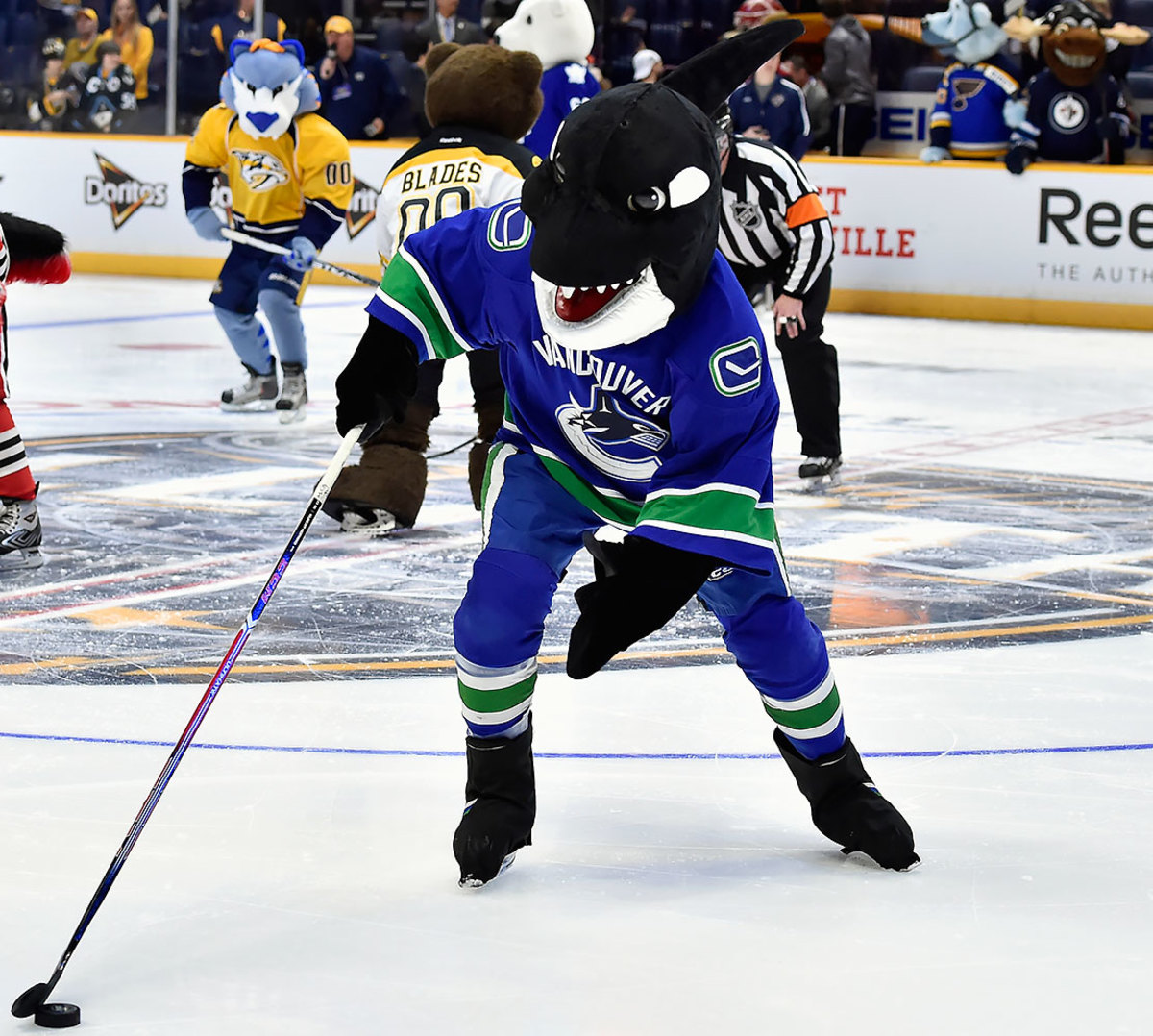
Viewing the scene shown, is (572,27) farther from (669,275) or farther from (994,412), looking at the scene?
(669,275)

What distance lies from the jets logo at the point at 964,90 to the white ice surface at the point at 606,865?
25.6 ft

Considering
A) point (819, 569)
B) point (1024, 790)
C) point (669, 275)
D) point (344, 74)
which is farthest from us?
point (344, 74)

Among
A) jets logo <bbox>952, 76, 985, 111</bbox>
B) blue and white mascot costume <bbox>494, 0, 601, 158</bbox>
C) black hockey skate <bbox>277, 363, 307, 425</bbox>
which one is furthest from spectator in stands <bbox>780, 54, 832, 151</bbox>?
blue and white mascot costume <bbox>494, 0, 601, 158</bbox>

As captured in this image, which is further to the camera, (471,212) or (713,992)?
(471,212)

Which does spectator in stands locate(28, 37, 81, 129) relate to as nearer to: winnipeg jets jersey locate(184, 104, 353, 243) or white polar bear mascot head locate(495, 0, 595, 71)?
winnipeg jets jersey locate(184, 104, 353, 243)

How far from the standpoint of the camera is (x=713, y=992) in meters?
2.21

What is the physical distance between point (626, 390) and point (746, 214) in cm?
330

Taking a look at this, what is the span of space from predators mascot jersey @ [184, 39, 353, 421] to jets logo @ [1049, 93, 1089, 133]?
5061 mm

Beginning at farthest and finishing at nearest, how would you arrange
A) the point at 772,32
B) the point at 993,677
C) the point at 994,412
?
the point at 994,412 < the point at 993,677 < the point at 772,32

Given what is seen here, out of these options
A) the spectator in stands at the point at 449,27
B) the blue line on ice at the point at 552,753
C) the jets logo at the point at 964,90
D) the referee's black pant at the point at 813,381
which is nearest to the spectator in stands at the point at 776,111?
the jets logo at the point at 964,90

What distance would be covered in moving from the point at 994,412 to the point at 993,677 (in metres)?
4.10

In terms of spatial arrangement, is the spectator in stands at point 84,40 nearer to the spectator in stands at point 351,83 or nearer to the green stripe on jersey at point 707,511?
the spectator in stands at point 351,83

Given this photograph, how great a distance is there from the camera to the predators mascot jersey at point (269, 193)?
23.9 feet

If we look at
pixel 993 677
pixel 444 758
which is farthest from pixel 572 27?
pixel 444 758
